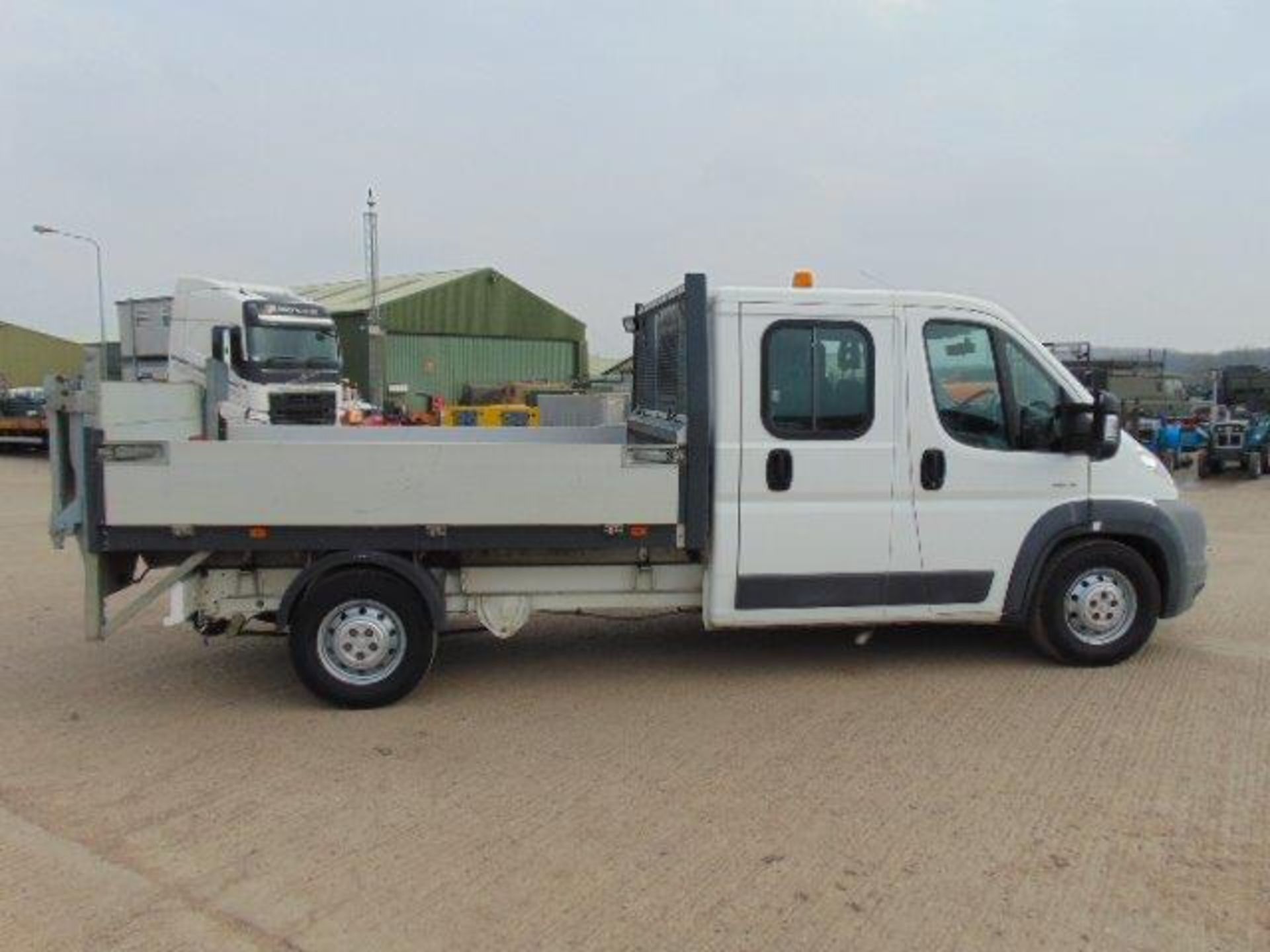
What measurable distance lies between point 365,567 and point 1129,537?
14.6 feet

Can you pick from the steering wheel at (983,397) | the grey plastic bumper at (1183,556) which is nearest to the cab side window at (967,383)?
the steering wheel at (983,397)

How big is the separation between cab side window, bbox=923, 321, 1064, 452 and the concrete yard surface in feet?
4.68

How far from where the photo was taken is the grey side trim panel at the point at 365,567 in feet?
18.4

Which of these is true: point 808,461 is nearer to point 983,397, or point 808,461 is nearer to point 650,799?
point 983,397

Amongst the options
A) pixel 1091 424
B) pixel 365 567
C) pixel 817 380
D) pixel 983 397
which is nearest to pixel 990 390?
pixel 983 397

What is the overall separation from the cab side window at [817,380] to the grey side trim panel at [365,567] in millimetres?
2027

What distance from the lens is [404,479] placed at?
218 inches

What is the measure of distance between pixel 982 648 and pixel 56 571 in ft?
27.5

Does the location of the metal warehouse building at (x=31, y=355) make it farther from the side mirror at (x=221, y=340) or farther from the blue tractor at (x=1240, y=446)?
the blue tractor at (x=1240, y=446)

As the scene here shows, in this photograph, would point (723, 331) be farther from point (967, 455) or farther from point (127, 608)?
point (127, 608)

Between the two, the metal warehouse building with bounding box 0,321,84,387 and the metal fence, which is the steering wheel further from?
the metal warehouse building with bounding box 0,321,84,387

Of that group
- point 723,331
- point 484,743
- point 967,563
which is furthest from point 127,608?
point 967,563

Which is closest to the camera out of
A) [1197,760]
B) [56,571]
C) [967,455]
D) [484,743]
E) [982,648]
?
[1197,760]

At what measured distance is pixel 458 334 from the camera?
43219 mm
